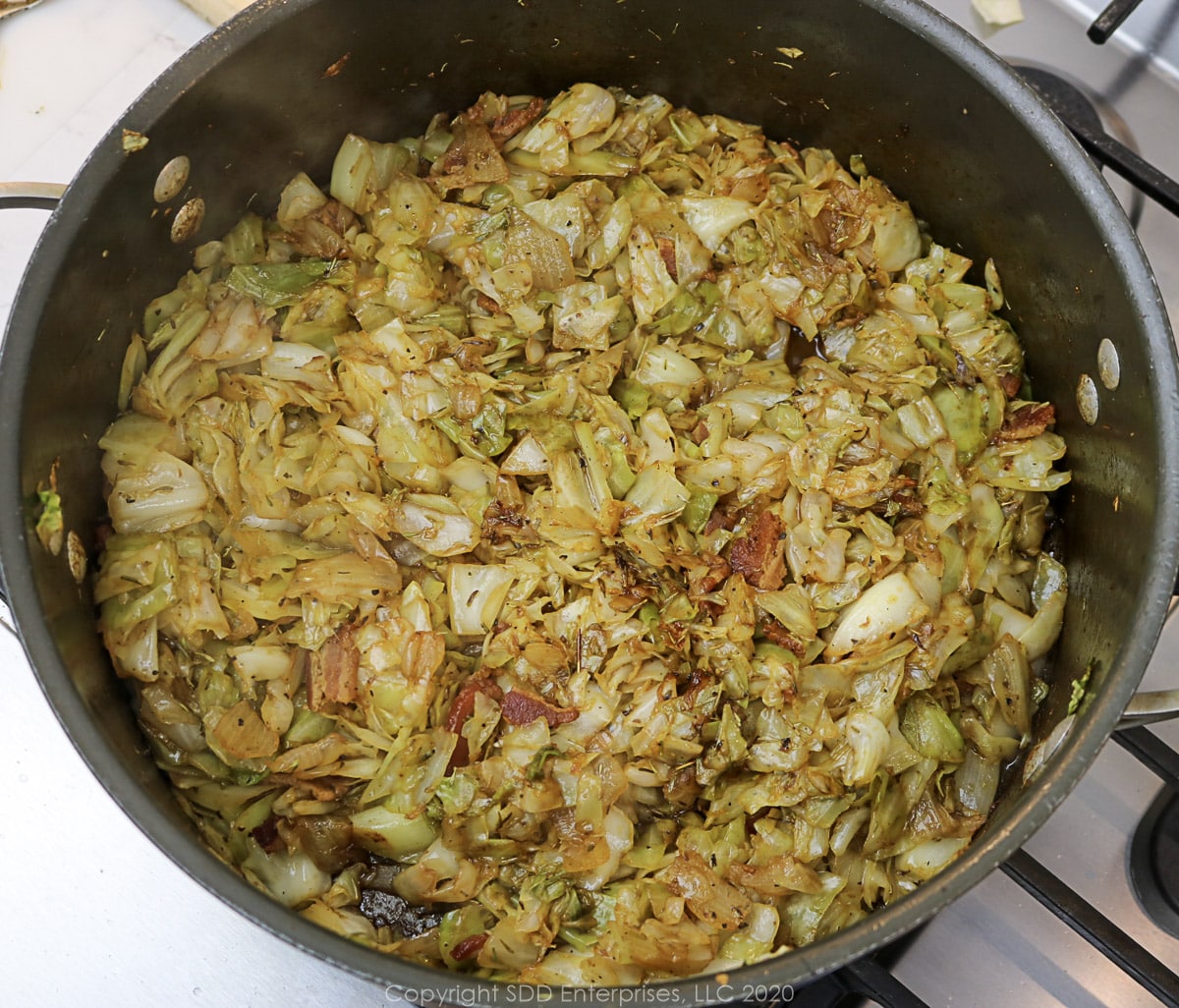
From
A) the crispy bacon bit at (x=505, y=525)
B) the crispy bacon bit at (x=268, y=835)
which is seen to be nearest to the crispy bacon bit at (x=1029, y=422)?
the crispy bacon bit at (x=505, y=525)

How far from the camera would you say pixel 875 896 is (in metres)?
1.69

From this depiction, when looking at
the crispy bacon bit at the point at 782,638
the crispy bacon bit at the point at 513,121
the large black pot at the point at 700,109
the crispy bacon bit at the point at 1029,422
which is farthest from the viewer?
the crispy bacon bit at the point at 513,121

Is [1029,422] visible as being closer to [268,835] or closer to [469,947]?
[469,947]

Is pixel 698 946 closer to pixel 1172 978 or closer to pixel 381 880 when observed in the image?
pixel 381 880

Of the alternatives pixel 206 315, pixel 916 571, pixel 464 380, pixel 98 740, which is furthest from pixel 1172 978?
pixel 206 315

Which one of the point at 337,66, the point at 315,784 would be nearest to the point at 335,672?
the point at 315,784

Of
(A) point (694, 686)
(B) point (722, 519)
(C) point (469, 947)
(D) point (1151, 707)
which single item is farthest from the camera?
(B) point (722, 519)

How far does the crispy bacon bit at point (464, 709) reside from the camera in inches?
66.8

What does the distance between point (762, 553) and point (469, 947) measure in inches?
32.4

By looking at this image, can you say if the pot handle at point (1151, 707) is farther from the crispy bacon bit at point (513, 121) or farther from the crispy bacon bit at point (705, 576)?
the crispy bacon bit at point (513, 121)

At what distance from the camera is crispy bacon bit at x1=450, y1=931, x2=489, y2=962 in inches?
63.8

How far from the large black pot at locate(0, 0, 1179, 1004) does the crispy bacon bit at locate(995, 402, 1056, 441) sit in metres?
0.03

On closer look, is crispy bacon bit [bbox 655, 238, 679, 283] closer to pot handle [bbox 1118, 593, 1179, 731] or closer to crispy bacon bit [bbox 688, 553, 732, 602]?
crispy bacon bit [bbox 688, 553, 732, 602]

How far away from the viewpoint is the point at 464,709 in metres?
1.71
